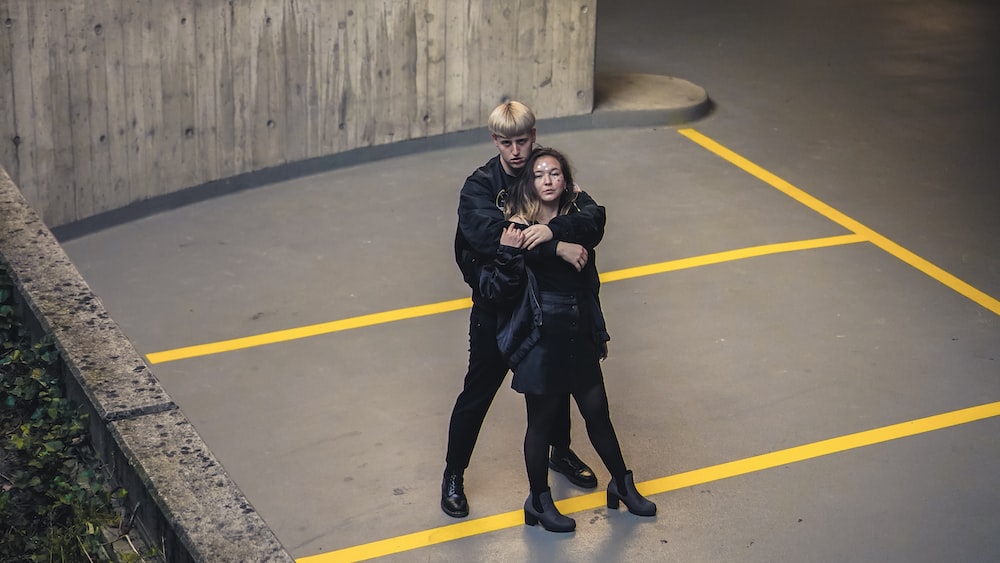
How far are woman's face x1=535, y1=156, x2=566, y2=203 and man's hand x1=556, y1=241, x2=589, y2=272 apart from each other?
211mm

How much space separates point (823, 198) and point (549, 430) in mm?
5109

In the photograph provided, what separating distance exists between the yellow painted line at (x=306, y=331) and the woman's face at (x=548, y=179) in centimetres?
290

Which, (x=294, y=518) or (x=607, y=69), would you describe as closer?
(x=294, y=518)

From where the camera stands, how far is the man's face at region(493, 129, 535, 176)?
570 centimetres

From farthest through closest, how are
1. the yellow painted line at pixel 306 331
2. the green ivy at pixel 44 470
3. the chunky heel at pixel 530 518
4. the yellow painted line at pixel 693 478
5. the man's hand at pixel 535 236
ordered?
the yellow painted line at pixel 306 331
the chunky heel at pixel 530 518
the yellow painted line at pixel 693 478
the man's hand at pixel 535 236
the green ivy at pixel 44 470

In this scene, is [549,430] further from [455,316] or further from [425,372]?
[455,316]

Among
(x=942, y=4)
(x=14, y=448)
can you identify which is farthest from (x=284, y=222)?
(x=942, y=4)

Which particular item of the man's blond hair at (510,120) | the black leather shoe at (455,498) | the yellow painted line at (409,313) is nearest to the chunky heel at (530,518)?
the black leather shoe at (455,498)

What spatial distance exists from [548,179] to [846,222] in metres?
4.92

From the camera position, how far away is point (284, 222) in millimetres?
9875

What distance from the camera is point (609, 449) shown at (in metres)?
6.14

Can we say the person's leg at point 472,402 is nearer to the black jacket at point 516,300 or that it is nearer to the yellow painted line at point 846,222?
the black jacket at point 516,300

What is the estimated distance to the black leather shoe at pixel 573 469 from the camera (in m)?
6.64

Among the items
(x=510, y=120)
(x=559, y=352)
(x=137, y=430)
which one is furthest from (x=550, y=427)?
(x=137, y=430)
